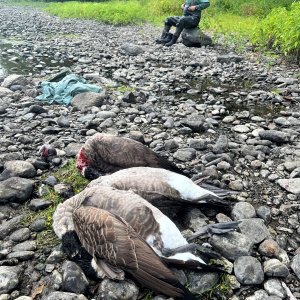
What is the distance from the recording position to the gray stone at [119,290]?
10.3 feet

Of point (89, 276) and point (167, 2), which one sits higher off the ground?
point (167, 2)

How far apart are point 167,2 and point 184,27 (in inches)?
317

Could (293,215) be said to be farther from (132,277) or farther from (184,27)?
(184,27)

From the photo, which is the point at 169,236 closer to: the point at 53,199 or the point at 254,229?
the point at 254,229

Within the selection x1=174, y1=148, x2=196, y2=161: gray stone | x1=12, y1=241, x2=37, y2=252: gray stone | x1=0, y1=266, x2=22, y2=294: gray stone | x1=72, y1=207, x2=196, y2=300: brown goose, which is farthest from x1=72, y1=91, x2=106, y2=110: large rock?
x1=0, y1=266, x2=22, y2=294: gray stone

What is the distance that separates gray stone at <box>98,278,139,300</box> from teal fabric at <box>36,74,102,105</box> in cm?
548

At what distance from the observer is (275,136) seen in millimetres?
5926

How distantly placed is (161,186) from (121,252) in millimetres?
1097

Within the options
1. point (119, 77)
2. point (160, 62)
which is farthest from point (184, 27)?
point (119, 77)

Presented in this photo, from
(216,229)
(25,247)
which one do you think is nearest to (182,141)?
(216,229)

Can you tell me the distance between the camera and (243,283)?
3.28 m

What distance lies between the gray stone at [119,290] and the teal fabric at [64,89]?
18.0 feet

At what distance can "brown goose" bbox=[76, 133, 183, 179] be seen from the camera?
4.78 metres

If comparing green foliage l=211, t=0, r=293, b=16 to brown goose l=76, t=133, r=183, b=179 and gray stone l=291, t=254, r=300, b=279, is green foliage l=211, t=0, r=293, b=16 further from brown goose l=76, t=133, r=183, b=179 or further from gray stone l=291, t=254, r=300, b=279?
gray stone l=291, t=254, r=300, b=279
